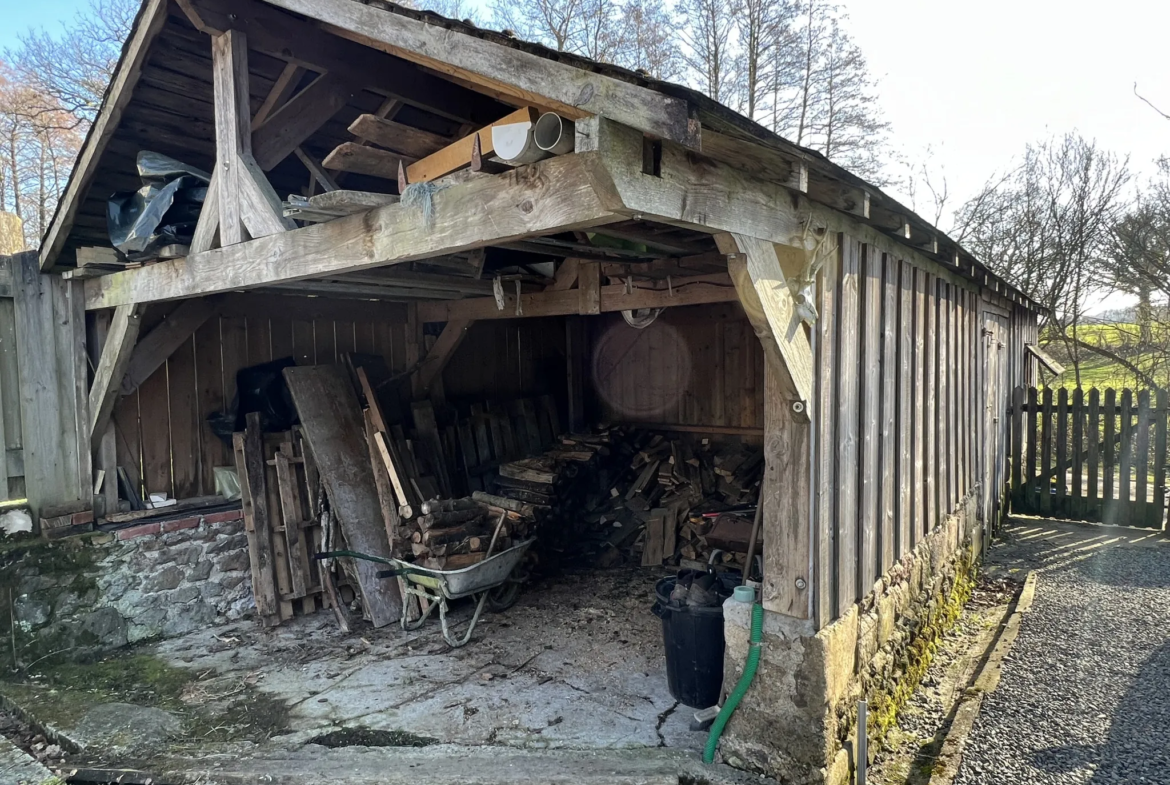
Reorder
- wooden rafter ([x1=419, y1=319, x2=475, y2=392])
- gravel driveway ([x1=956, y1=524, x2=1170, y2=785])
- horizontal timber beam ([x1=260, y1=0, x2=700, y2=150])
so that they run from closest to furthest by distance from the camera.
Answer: horizontal timber beam ([x1=260, y1=0, x2=700, y2=150]) → gravel driveway ([x1=956, y1=524, x2=1170, y2=785]) → wooden rafter ([x1=419, y1=319, x2=475, y2=392])

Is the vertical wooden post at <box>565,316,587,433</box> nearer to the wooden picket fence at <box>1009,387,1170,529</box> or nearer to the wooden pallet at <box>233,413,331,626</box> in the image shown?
the wooden pallet at <box>233,413,331,626</box>

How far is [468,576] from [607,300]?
2173mm

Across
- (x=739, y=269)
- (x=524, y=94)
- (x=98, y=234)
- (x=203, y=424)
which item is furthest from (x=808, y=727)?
(x=98, y=234)

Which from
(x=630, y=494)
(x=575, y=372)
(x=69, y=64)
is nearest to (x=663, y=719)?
(x=630, y=494)

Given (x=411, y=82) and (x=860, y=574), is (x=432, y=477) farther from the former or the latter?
(x=860, y=574)

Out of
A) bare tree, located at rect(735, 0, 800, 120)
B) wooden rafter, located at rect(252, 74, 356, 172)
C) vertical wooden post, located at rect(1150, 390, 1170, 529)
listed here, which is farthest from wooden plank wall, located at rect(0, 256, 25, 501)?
bare tree, located at rect(735, 0, 800, 120)

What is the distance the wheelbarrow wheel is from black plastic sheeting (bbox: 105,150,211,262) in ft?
10.3

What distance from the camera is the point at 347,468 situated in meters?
5.35

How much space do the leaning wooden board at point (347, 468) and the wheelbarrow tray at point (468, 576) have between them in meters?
0.45

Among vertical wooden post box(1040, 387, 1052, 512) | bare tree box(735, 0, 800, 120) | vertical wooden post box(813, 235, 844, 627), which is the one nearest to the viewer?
vertical wooden post box(813, 235, 844, 627)

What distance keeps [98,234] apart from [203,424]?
1.49 meters

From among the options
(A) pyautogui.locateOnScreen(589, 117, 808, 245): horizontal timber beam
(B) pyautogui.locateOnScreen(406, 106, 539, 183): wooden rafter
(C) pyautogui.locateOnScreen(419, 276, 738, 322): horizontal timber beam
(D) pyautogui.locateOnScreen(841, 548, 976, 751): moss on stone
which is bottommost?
(D) pyautogui.locateOnScreen(841, 548, 976, 751): moss on stone

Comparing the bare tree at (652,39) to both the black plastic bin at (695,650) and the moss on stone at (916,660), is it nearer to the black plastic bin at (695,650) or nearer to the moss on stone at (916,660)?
the moss on stone at (916,660)

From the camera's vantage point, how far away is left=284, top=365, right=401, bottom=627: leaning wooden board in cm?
506
